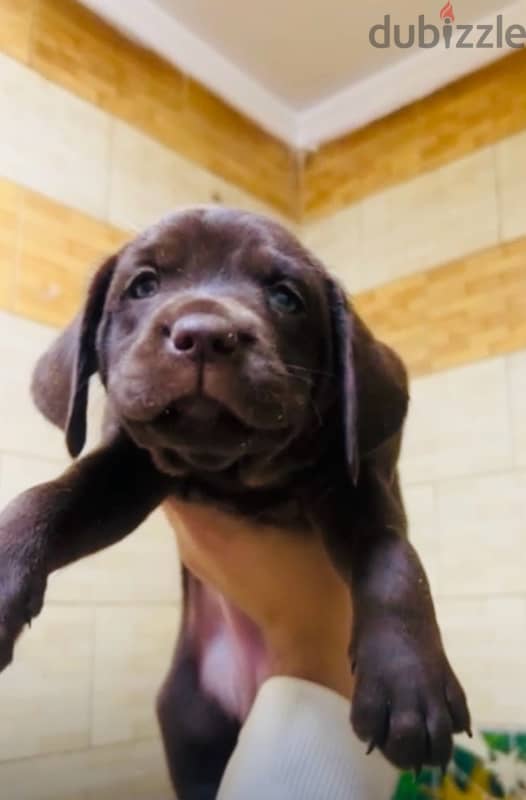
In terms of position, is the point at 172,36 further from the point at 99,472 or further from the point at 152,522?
the point at 99,472

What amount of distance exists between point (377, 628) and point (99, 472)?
404mm

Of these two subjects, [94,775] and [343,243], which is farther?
[343,243]

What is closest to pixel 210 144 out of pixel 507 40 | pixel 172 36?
pixel 172 36

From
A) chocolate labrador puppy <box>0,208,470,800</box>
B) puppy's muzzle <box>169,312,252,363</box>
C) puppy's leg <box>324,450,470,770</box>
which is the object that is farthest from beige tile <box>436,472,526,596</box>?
puppy's muzzle <box>169,312,252,363</box>

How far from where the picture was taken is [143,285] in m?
1.15

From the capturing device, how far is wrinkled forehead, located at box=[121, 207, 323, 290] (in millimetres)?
1142

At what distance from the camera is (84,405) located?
120 cm

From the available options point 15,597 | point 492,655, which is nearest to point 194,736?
point 15,597

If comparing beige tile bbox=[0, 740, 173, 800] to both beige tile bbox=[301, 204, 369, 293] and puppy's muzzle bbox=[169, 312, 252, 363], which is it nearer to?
puppy's muzzle bbox=[169, 312, 252, 363]

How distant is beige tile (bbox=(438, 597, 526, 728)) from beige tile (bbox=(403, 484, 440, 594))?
10 cm

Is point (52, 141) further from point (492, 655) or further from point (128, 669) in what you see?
point (492, 655)

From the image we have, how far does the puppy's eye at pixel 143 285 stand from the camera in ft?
3.75

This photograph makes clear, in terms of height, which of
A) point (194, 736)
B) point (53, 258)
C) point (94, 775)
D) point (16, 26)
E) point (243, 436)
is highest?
point (16, 26)
